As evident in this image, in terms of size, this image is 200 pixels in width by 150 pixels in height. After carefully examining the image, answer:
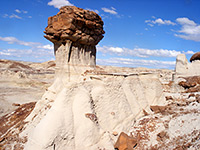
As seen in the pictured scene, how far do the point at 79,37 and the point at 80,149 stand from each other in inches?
285

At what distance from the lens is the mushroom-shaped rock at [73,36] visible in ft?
34.2

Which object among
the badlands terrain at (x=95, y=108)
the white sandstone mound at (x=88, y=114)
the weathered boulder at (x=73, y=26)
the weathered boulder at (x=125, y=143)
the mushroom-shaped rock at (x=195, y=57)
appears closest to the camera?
the white sandstone mound at (x=88, y=114)

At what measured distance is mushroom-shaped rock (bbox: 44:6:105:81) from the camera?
34.2 feet

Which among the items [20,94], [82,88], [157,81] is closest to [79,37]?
[82,88]

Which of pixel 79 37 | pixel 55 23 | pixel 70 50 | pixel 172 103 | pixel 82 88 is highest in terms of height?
pixel 55 23

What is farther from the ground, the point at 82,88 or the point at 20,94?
the point at 82,88

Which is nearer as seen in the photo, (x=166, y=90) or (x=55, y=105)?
(x=55, y=105)

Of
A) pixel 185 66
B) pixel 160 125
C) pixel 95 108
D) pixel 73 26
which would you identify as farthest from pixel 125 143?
pixel 185 66

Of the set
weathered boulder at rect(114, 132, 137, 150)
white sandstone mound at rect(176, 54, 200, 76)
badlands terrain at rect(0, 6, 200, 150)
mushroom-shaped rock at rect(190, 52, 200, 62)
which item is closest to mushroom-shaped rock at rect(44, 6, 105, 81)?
badlands terrain at rect(0, 6, 200, 150)

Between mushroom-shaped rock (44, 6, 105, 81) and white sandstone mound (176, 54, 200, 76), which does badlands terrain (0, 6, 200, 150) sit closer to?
mushroom-shaped rock (44, 6, 105, 81)

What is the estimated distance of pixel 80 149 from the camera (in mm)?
6391

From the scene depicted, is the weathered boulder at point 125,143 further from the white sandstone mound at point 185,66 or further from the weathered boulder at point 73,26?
the white sandstone mound at point 185,66

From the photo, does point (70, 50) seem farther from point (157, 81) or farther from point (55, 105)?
point (157, 81)

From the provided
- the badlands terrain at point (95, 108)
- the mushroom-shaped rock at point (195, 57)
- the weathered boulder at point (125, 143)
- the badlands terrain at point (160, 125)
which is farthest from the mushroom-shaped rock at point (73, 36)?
the mushroom-shaped rock at point (195, 57)
